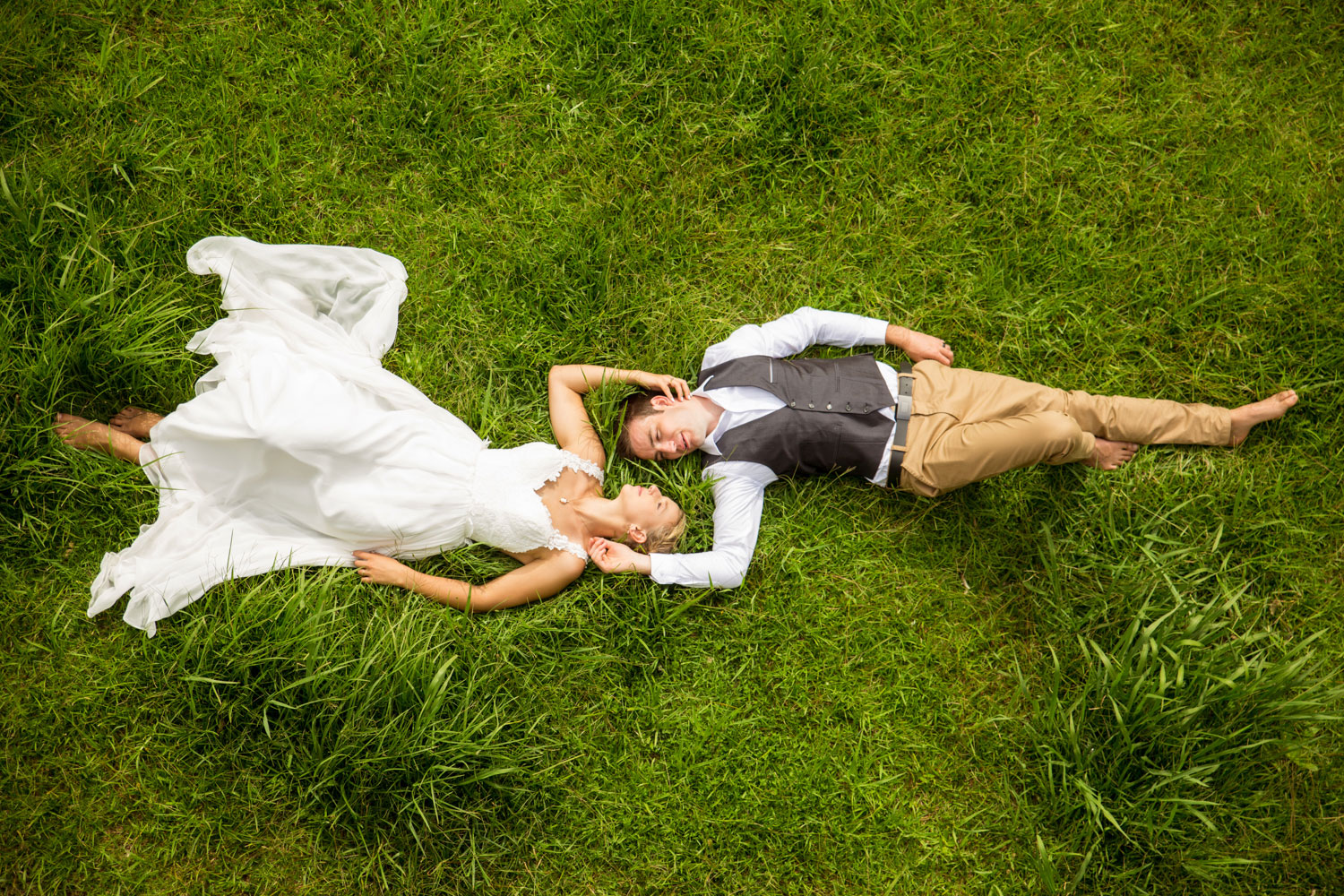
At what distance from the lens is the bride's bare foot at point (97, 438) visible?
11.2ft

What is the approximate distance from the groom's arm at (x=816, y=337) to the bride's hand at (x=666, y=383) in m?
0.18

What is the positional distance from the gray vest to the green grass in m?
0.32

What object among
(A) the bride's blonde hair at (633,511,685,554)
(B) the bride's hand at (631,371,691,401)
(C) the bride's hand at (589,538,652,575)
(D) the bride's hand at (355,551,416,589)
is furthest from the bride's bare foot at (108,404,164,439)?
(A) the bride's blonde hair at (633,511,685,554)

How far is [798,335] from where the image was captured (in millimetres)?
3570

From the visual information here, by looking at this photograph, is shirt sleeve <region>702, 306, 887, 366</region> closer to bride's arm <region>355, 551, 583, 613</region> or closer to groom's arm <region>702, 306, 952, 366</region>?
groom's arm <region>702, 306, 952, 366</region>

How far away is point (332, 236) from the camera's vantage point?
12.5 feet

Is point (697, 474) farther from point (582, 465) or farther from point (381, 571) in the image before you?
point (381, 571)

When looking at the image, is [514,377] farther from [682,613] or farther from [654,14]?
[654,14]

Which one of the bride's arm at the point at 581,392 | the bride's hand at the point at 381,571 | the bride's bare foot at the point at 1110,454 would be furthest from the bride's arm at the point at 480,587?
the bride's bare foot at the point at 1110,454

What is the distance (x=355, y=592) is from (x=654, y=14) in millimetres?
3228

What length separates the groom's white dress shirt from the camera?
3.38m

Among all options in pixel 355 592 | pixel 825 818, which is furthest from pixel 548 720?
pixel 825 818

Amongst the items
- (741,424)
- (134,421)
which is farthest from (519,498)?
(134,421)

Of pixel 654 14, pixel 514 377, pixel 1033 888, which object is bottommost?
pixel 1033 888
